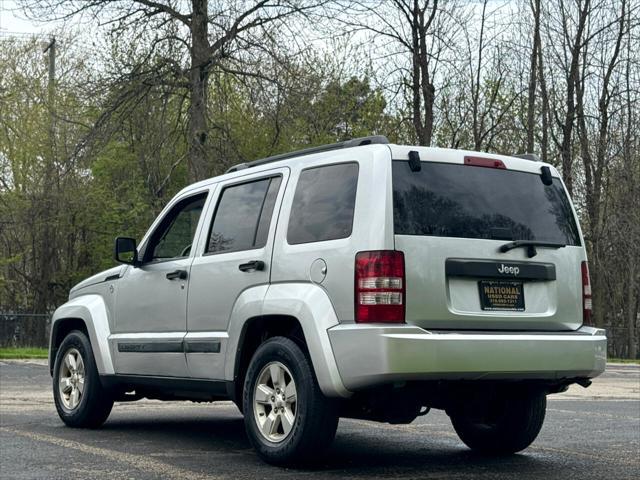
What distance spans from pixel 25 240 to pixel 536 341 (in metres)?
35.4

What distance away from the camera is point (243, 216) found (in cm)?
757

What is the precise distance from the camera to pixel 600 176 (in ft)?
117

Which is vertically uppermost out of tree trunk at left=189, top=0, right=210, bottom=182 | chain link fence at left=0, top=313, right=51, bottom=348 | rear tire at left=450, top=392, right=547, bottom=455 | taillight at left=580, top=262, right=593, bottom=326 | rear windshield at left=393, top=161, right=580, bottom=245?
tree trunk at left=189, top=0, right=210, bottom=182

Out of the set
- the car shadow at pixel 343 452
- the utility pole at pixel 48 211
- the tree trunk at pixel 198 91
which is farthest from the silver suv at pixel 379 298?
the utility pole at pixel 48 211

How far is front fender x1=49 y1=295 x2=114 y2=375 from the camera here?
8.66 metres

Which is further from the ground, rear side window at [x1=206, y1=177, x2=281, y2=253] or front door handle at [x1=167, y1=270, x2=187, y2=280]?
rear side window at [x1=206, y1=177, x2=281, y2=253]

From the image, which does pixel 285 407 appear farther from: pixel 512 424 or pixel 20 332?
pixel 20 332

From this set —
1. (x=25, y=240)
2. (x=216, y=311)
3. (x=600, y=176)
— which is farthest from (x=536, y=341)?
(x=25, y=240)

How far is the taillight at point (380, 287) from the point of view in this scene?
6.18 metres

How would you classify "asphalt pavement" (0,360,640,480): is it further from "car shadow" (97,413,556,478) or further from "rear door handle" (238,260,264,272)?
"rear door handle" (238,260,264,272)

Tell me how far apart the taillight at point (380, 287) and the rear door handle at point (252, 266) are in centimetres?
98

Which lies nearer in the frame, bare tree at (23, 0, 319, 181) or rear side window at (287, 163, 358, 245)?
rear side window at (287, 163, 358, 245)

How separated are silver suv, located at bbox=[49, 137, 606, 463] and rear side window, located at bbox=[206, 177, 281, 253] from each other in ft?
0.05

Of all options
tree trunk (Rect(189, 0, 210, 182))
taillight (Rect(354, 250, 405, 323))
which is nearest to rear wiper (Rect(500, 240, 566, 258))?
taillight (Rect(354, 250, 405, 323))
